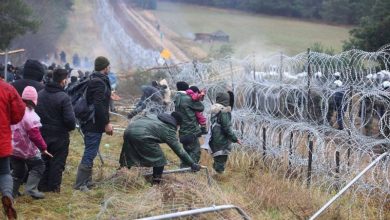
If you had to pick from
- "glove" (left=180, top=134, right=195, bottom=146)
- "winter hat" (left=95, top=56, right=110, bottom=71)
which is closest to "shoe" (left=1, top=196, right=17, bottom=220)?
"winter hat" (left=95, top=56, right=110, bottom=71)

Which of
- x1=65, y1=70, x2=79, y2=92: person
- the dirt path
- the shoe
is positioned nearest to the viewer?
the shoe

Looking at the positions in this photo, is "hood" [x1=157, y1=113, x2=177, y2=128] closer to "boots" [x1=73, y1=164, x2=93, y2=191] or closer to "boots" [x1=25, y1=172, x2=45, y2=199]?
"boots" [x1=73, y1=164, x2=93, y2=191]

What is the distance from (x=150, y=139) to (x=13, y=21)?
1902cm

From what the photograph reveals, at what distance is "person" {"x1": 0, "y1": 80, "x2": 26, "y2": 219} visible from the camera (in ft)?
14.5

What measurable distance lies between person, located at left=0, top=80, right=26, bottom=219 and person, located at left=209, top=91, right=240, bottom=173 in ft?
10.7

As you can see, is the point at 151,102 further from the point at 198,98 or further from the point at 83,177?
the point at 83,177

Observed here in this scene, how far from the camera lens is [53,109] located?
18.3ft

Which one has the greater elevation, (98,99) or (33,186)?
(98,99)

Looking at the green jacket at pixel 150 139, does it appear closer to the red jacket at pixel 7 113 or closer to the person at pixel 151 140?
the person at pixel 151 140

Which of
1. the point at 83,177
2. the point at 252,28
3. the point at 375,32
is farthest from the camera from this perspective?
the point at 252,28

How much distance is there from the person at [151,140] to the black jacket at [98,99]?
354 mm

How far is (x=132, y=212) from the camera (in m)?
4.64

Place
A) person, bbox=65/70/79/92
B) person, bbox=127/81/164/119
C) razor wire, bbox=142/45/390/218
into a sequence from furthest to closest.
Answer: person, bbox=127/81/164/119
person, bbox=65/70/79/92
razor wire, bbox=142/45/390/218

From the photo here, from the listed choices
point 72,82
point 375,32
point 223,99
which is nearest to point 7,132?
point 223,99
